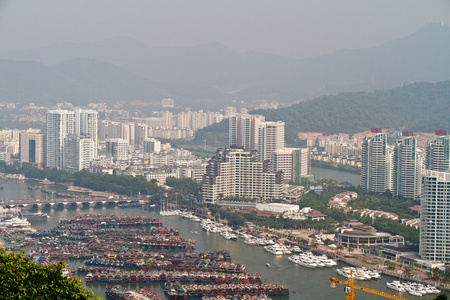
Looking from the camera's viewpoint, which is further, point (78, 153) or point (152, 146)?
point (152, 146)

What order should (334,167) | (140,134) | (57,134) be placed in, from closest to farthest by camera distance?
(57,134)
(334,167)
(140,134)

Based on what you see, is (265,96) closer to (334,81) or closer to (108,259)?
(334,81)

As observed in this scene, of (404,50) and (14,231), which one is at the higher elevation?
(404,50)

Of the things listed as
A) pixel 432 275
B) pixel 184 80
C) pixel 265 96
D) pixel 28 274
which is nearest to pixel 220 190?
pixel 432 275

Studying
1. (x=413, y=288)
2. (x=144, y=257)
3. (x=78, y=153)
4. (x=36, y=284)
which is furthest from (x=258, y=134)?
(x=36, y=284)

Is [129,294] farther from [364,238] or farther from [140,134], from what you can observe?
[140,134]

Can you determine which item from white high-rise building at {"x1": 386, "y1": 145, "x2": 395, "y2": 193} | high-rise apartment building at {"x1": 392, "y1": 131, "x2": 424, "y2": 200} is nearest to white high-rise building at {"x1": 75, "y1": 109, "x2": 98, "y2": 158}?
white high-rise building at {"x1": 386, "y1": 145, "x2": 395, "y2": 193}
